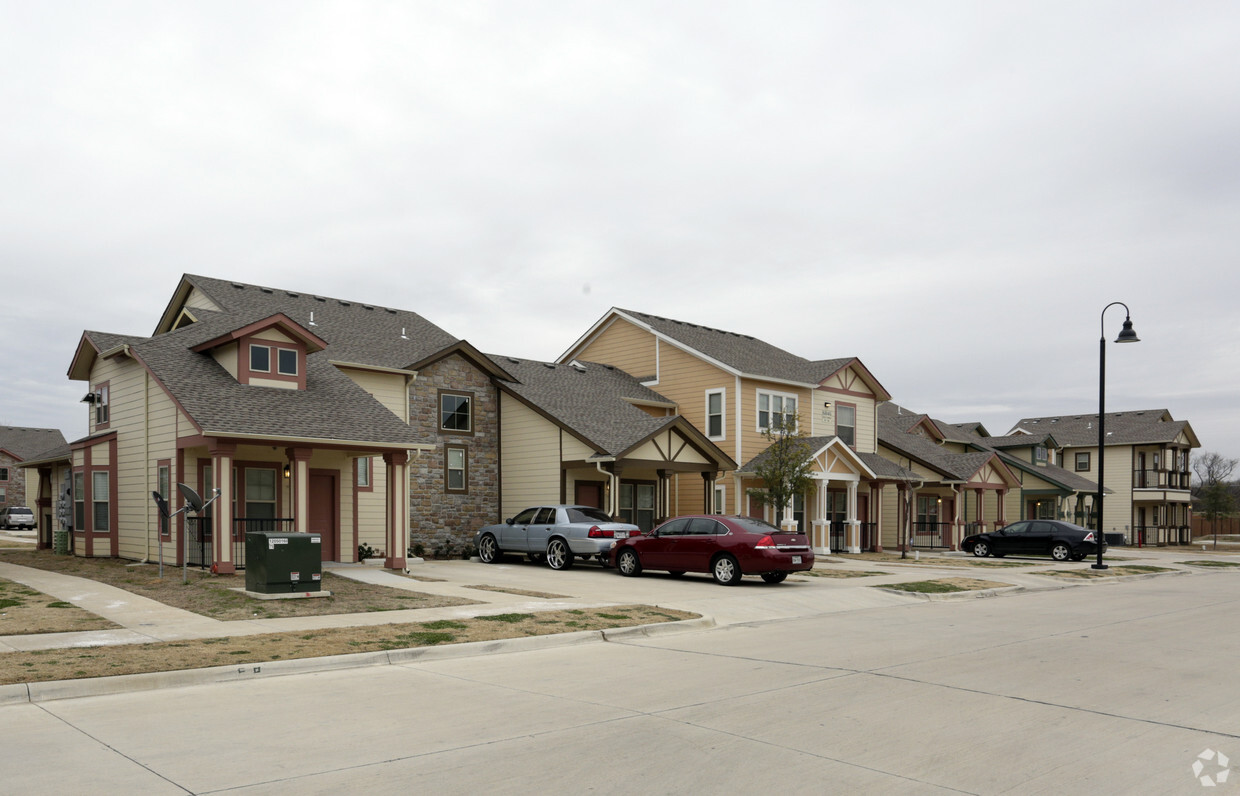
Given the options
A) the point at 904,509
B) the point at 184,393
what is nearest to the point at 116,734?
the point at 184,393

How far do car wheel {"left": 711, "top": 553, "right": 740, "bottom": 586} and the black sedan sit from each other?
56.0ft

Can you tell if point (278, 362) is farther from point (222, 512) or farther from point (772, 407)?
point (772, 407)

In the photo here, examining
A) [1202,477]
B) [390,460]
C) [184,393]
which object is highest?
[184,393]

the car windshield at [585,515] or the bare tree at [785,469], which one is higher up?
the bare tree at [785,469]

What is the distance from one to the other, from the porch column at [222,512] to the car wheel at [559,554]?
8.03m

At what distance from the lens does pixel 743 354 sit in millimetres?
35562

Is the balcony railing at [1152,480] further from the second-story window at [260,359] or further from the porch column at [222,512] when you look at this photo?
the porch column at [222,512]

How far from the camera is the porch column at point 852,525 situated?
1364 inches

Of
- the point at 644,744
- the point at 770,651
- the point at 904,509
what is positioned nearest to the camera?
the point at 644,744

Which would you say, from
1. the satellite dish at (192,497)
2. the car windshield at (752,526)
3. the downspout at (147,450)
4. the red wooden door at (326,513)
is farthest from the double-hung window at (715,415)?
the satellite dish at (192,497)

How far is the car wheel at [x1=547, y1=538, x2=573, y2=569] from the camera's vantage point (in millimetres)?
24125

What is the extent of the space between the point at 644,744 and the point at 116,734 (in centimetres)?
417

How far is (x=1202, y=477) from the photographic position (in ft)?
388

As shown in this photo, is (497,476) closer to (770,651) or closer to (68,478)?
(68,478)
